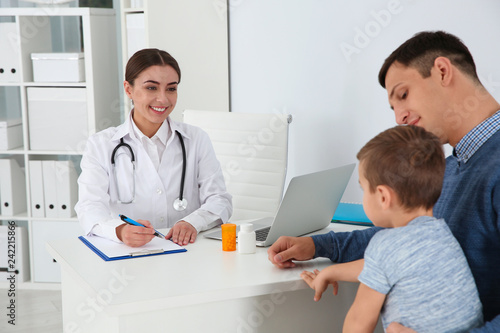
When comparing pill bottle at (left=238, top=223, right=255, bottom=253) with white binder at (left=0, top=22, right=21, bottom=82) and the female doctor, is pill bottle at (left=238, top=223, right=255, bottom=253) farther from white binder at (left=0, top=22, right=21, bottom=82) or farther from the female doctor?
white binder at (left=0, top=22, right=21, bottom=82)

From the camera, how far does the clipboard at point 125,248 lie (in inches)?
63.7

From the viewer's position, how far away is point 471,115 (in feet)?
4.39

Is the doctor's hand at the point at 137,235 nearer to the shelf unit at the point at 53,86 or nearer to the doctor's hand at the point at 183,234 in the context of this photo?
the doctor's hand at the point at 183,234

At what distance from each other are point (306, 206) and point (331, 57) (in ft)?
4.29

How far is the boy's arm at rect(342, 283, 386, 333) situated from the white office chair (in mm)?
1546

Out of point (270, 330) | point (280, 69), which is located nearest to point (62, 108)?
point (280, 69)

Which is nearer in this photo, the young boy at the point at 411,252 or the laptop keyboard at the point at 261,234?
the young boy at the point at 411,252

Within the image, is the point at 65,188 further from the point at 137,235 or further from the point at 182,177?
the point at 137,235

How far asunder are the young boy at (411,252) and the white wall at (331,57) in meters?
1.24

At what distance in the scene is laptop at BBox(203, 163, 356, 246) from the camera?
1.63m

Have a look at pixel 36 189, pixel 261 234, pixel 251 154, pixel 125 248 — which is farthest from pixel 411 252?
pixel 36 189

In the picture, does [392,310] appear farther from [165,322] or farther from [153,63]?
[153,63]

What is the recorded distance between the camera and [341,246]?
159 centimetres

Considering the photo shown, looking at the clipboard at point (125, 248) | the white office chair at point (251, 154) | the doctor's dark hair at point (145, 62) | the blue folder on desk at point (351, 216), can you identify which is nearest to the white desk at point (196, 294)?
the clipboard at point (125, 248)
